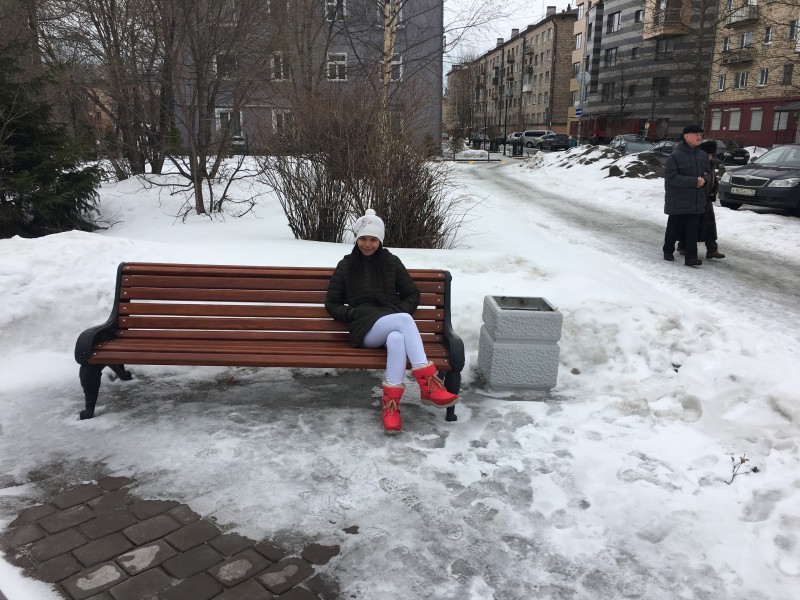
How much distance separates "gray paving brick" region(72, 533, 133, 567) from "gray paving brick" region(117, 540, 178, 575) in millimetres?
57

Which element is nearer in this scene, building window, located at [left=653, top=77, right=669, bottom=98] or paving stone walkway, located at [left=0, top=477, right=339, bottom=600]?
paving stone walkway, located at [left=0, top=477, right=339, bottom=600]

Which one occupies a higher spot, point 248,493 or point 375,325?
point 375,325

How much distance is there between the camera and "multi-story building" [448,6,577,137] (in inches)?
2872

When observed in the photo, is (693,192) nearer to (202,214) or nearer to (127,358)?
(127,358)

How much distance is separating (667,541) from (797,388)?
1.80 meters

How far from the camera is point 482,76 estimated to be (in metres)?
97.4

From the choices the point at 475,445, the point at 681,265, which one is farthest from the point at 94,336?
the point at 681,265

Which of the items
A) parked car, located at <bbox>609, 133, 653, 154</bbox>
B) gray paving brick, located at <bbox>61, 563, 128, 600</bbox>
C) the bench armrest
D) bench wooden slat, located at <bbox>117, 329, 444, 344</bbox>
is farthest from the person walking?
parked car, located at <bbox>609, 133, 653, 154</bbox>

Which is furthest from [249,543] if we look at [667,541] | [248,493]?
[667,541]

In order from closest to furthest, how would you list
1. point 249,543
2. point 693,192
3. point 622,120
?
point 249,543, point 693,192, point 622,120

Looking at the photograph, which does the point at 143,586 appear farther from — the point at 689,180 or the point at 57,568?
the point at 689,180

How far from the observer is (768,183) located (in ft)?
44.9

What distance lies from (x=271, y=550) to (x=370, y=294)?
202cm

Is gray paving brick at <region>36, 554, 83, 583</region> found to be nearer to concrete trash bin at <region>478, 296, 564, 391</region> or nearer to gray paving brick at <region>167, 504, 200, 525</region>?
gray paving brick at <region>167, 504, 200, 525</region>
